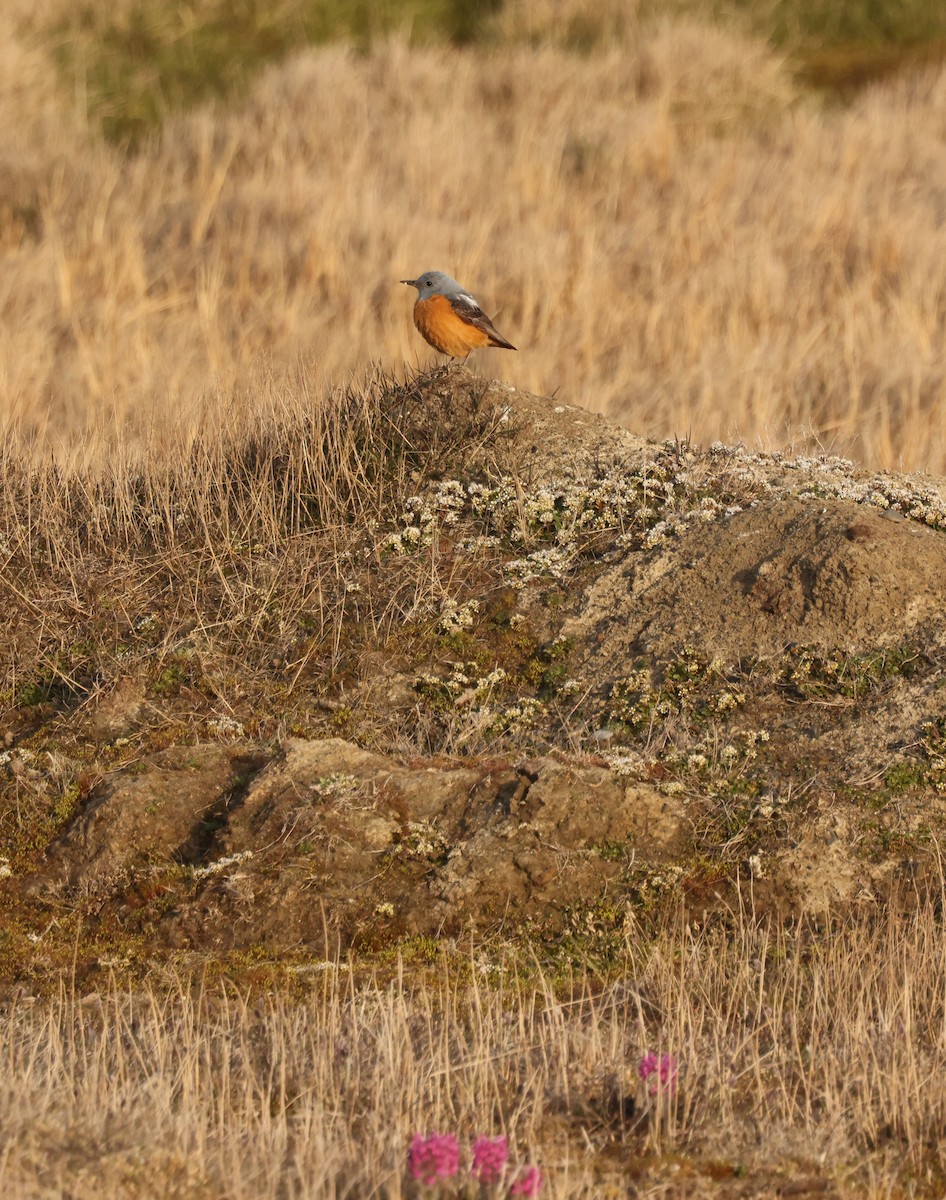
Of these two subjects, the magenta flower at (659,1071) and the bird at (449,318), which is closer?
the magenta flower at (659,1071)

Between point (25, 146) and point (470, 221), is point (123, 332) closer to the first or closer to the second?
point (470, 221)

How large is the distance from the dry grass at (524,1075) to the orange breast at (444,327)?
3531 mm

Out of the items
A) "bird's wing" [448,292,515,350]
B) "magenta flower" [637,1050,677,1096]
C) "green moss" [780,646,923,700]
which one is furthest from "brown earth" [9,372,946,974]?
"bird's wing" [448,292,515,350]

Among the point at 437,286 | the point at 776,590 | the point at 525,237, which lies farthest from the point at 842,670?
the point at 525,237

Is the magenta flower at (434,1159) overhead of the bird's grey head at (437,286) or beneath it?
beneath

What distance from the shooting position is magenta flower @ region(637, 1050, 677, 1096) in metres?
3.80

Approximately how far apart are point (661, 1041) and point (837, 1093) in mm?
478

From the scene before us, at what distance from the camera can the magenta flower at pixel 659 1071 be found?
3803 millimetres

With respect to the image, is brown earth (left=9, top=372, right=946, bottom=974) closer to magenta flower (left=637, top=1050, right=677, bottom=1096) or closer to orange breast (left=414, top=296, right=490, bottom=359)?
magenta flower (left=637, top=1050, right=677, bottom=1096)

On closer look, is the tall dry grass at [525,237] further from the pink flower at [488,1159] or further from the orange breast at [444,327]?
the pink flower at [488,1159]

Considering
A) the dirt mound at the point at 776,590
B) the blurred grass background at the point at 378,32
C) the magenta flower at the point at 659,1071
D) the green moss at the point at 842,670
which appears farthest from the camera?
the blurred grass background at the point at 378,32

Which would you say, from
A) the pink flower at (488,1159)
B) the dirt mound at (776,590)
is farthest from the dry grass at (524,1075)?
the dirt mound at (776,590)

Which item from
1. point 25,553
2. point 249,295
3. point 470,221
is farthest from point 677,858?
point 470,221

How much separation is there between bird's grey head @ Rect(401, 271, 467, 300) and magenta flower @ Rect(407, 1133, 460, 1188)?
4.77 metres
